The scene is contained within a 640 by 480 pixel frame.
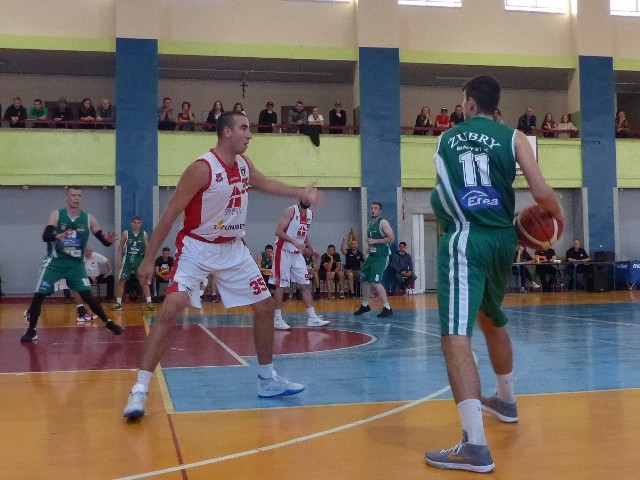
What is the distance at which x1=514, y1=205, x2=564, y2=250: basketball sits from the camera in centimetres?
404

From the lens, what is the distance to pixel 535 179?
12.3 ft

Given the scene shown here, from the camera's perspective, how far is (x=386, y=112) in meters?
20.9

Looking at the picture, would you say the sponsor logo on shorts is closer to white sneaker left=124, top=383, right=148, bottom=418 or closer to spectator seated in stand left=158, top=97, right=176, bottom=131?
white sneaker left=124, top=383, right=148, bottom=418

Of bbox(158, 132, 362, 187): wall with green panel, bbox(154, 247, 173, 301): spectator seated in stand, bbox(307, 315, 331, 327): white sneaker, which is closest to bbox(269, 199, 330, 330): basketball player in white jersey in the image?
bbox(307, 315, 331, 327): white sneaker

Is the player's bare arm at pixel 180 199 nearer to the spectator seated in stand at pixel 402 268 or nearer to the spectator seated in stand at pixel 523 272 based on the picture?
the spectator seated in stand at pixel 402 268

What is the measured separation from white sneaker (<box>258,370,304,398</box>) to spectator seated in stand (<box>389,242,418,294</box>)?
14426 mm

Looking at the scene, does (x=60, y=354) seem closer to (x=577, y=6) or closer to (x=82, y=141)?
(x=82, y=141)

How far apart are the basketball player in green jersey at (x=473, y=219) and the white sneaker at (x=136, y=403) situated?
78.5 inches

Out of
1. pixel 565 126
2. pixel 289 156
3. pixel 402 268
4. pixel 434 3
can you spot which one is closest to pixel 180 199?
pixel 402 268

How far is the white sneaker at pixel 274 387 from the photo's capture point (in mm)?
5410

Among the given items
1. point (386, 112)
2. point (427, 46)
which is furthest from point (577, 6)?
point (386, 112)

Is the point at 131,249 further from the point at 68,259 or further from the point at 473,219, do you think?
the point at 473,219

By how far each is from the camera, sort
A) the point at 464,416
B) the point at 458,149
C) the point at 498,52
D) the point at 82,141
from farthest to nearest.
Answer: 1. the point at 498,52
2. the point at 82,141
3. the point at 458,149
4. the point at 464,416

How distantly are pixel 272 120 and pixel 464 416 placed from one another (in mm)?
17508
